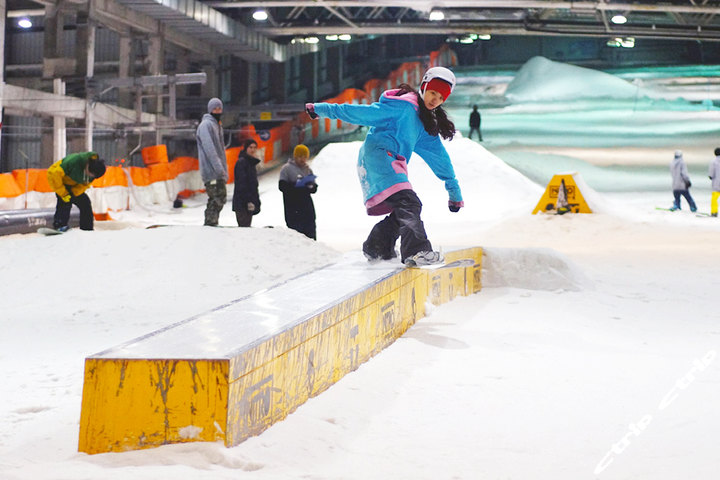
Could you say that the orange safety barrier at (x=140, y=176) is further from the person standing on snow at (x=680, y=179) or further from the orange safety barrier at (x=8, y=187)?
the person standing on snow at (x=680, y=179)

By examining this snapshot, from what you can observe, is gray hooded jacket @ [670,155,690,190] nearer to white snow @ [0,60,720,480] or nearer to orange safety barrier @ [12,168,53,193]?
white snow @ [0,60,720,480]

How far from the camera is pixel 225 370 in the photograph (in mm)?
2551

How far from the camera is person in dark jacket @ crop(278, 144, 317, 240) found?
8.84m

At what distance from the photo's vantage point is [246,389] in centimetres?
272

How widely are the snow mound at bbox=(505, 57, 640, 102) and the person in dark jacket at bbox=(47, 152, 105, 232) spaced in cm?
2735

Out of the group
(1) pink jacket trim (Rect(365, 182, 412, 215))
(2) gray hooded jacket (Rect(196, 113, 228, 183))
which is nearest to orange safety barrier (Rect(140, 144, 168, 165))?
(2) gray hooded jacket (Rect(196, 113, 228, 183))

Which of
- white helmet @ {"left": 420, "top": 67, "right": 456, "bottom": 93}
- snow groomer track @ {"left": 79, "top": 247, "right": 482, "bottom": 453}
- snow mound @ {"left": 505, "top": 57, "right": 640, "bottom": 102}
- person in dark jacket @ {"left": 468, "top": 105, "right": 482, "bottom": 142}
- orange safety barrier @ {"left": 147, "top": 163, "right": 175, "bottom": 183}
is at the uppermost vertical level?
snow mound @ {"left": 505, "top": 57, "right": 640, "bottom": 102}

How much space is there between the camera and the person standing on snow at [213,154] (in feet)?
28.2

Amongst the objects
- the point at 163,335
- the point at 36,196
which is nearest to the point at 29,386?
the point at 163,335

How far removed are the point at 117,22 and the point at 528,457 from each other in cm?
2379

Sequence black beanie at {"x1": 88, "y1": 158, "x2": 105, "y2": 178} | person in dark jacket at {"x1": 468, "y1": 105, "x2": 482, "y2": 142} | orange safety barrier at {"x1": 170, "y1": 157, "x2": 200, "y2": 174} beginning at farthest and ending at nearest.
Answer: person in dark jacket at {"x1": 468, "y1": 105, "x2": 482, "y2": 142}, orange safety barrier at {"x1": 170, "y1": 157, "x2": 200, "y2": 174}, black beanie at {"x1": 88, "y1": 158, "x2": 105, "y2": 178}

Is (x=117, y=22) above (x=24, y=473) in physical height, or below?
above

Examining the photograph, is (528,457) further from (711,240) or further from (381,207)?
(711,240)

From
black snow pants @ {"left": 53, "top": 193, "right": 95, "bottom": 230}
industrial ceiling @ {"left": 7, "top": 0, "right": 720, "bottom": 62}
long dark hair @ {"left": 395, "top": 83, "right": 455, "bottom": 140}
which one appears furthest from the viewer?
industrial ceiling @ {"left": 7, "top": 0, "right": 720, "bottom": 62}
